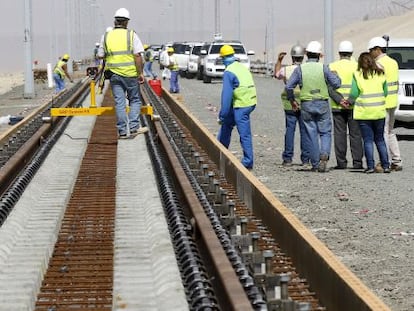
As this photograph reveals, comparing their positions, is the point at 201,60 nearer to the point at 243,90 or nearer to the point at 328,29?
the point at 328,29

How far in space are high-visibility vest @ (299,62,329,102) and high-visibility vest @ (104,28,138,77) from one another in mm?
3115

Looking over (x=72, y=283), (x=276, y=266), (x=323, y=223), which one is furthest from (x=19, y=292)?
(x=323, y=223)

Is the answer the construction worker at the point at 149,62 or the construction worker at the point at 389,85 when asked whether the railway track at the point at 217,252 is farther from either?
the construction worker at the point at 149,62

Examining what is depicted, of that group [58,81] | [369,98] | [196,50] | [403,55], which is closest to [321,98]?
[369,98]

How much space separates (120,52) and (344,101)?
3656 millimetres

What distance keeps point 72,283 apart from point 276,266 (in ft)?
5.26

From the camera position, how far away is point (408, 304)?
26.6ft

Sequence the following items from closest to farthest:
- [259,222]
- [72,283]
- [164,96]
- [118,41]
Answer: [72,283] → [259,222] → [118,41] → [164,96]

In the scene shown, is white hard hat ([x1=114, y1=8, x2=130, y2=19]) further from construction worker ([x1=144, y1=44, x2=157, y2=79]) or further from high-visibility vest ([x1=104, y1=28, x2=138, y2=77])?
construction worker ([x1=144, y1=44, x2=157, y2=79])

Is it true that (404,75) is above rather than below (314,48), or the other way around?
below

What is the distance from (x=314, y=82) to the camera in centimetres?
1579

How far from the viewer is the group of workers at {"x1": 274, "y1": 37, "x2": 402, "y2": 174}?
1581 centimetres

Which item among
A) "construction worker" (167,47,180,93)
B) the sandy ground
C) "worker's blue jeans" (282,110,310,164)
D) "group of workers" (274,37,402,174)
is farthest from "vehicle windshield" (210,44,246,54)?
"group of workers" (274,37,402,174)

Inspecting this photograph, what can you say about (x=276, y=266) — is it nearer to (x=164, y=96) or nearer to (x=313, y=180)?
(x=313, y=180)
